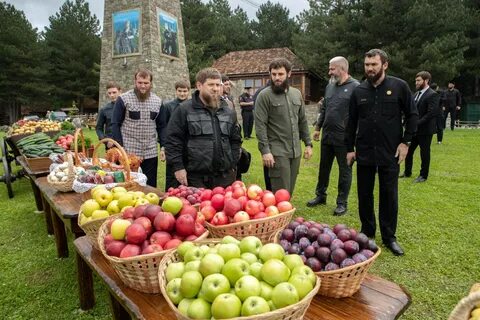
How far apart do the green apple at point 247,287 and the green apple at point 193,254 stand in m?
0.28

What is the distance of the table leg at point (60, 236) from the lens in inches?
154

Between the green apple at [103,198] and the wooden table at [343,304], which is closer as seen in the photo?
the wooden table at [343,304]

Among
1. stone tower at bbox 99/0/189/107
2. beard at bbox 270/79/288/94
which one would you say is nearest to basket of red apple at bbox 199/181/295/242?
beard at bbox 270/79/288/94

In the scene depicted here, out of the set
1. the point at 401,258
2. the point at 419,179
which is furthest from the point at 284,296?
the point at 419,179

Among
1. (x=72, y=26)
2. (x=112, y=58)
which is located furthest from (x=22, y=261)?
(x=72, y=26)

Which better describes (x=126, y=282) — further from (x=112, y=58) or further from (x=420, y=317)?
(x=112, y=58)

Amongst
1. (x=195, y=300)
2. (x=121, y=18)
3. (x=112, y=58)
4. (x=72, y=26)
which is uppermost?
(x=72, y=26)

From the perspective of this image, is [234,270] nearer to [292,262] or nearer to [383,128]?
[292,262]

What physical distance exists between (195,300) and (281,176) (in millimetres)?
3136

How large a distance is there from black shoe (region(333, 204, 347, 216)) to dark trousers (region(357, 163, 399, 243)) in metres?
1.01

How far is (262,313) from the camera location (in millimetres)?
1229

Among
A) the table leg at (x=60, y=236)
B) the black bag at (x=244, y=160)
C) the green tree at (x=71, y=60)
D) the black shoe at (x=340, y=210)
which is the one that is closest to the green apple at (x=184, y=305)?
the table leg at (x=60, y=236)

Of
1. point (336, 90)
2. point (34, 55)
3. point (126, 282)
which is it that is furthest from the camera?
point (34, 55)

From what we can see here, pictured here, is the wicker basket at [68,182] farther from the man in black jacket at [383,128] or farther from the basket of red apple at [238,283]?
the man in black jacket at [383,128]
